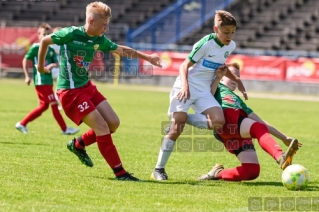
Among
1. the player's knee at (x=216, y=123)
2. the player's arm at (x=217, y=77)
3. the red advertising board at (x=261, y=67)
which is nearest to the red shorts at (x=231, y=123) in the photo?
the player's knee at (x=216, y=123)

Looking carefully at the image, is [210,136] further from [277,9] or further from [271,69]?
[277,9]

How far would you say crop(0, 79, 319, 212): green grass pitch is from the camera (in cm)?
625

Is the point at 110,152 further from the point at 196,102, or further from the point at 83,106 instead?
the point at 196,102

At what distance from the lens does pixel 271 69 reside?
27.9m

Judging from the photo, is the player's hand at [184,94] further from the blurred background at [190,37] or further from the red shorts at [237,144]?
the blurred background at [190,37]

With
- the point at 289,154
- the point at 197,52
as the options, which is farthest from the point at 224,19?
the point at 289,154

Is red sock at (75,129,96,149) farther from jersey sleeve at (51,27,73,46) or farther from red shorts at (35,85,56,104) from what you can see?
red shorts at (35,85,56,104)

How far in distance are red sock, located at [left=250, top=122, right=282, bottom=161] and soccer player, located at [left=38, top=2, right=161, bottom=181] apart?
4.04 feet

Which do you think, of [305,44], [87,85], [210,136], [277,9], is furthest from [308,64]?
[87,85]

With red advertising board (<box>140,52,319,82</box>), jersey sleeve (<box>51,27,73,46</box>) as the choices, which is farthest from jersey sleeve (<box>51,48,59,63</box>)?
red advertising board (<box>140,52,319,82</box>)

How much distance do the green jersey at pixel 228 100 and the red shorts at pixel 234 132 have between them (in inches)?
2.2

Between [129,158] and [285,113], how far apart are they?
33.3 ft

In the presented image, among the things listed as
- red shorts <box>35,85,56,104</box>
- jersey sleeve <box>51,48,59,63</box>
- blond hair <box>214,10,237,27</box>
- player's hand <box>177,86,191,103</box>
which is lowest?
red shorts <box>35,85,56,104</box>

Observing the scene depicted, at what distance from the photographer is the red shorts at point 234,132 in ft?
25.3
